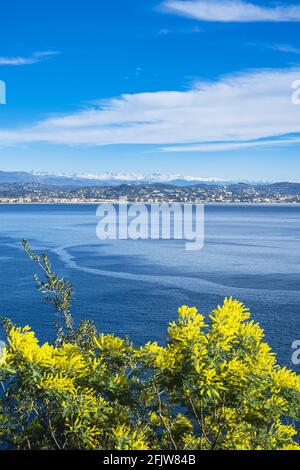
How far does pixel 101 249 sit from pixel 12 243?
82.1ft

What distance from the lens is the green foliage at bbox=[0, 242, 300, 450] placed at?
37.3ft

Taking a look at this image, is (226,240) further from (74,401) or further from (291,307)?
(74,401)

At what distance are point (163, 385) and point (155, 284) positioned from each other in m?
56.9

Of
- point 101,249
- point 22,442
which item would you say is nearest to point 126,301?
point 22,442

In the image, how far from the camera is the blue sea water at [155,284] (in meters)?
49.9

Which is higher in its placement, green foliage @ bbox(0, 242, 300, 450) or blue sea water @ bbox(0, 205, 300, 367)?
green foliage @ bbox(0, 242, 300, 450)

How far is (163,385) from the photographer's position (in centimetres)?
1232

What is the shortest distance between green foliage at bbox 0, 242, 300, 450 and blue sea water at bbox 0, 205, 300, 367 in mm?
27788

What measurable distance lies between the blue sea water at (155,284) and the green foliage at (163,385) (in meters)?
27.8

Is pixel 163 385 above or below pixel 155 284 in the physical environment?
above

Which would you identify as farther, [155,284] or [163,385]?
[155,284]

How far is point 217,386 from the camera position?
35.8 ft

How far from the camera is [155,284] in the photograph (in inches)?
2721

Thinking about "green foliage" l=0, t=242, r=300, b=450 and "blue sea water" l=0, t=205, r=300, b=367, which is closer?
"green foliage" l=0, t=242, r=300, b=450
